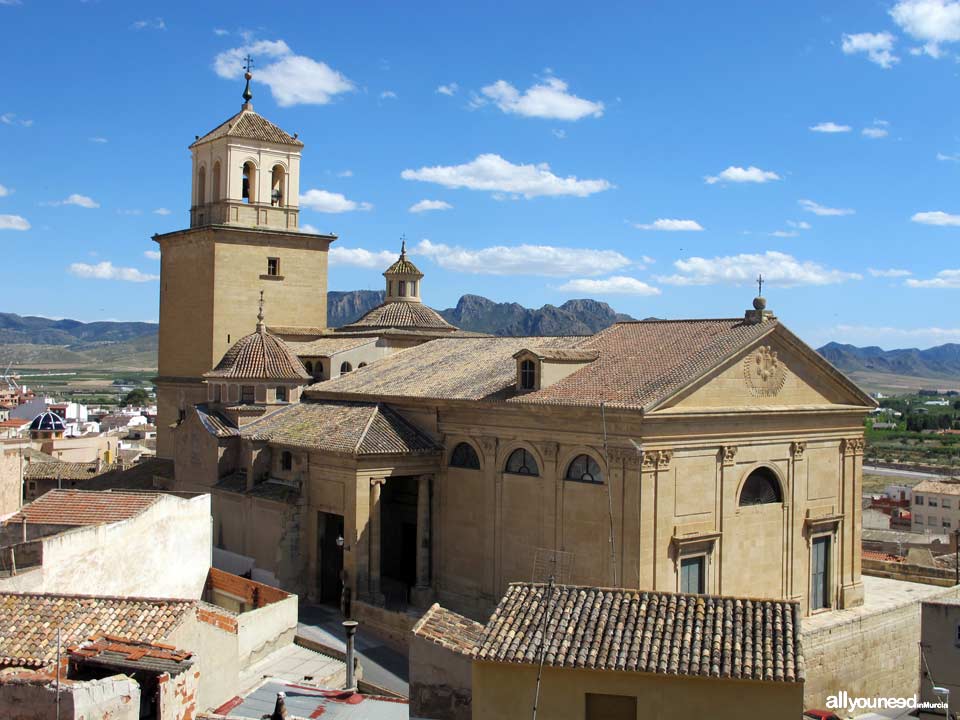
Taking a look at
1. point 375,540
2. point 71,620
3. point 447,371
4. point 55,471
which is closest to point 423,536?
point 375,540

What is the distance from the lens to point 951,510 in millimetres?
66812

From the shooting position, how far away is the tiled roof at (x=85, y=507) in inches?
909

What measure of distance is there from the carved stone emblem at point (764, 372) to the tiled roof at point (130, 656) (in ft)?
56.1

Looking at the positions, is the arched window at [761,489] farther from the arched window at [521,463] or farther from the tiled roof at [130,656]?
the tiled roof at [130,656]

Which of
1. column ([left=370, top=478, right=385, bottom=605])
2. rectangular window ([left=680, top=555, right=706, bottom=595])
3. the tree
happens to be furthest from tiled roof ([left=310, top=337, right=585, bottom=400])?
the tree

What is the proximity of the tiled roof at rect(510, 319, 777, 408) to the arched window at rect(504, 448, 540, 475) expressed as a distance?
5.56ft

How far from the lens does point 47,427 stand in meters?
70.6

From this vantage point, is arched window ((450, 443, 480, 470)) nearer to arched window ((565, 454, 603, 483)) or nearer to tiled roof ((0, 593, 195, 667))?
arched window ((565, 454, 603, 483))

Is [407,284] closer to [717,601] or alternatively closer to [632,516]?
[632,516]

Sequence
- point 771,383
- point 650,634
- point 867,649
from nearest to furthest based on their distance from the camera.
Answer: point 650,634 < point 771,383 < point 867,649

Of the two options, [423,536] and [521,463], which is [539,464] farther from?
[423,536]

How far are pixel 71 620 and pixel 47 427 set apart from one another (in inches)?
2309

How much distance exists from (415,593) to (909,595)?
597 inches

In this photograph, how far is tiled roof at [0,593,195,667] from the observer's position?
51.5ft
